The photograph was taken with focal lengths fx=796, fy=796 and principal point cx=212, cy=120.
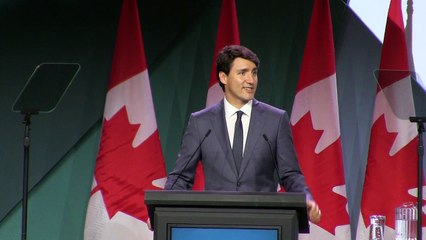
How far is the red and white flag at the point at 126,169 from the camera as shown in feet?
17.4

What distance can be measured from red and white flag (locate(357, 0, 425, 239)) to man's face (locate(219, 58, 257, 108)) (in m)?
1.98

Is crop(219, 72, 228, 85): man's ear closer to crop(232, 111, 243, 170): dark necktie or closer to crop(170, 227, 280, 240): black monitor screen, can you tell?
crop(232, 111, 243, 170): dark necktie

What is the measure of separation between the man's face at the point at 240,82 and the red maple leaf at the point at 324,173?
198 cm

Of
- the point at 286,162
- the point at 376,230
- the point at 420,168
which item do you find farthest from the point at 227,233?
the point at 420,168

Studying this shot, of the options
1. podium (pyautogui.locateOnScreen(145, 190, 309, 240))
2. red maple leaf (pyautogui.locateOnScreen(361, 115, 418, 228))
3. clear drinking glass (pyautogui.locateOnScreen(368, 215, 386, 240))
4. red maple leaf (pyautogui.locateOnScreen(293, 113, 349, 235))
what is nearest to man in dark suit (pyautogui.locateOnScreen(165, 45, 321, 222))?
clear drinking glass (pyautogui.locateOnScreen(368, 215, 386, 240))

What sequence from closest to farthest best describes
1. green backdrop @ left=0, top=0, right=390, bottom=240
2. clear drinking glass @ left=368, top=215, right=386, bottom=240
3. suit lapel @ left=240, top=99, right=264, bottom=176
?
clear drinking glass @ left=368, top=215, right=386, bottom=240
suit lapel @ left=240, top=99, right=264, bottom=176
green backdrop @ left=0, top=0, right=390, bottom=240

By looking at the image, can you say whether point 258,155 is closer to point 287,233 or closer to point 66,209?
point 287,233

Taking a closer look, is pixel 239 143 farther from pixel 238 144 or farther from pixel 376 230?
pixel 376 230

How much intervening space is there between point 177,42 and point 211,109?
2.52 m

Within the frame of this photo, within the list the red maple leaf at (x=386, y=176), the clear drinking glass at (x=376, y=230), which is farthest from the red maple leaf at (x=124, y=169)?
the clear drinking glass at (x=376, y=230)

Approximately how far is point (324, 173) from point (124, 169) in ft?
4.36

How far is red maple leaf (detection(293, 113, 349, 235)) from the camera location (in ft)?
17.2

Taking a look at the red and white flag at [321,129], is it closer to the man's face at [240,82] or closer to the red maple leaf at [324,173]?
the red maple leaf at [324,173]

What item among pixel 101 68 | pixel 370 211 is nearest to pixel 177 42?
pixel 101 68
